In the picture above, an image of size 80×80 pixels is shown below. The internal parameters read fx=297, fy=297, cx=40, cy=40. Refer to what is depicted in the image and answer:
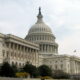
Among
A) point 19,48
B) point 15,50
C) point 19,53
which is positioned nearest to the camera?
point 15,50

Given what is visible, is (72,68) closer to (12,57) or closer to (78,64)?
(78,64)

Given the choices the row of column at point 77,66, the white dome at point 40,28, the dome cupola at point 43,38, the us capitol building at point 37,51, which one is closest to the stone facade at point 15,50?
the us capitol building at point 37,51

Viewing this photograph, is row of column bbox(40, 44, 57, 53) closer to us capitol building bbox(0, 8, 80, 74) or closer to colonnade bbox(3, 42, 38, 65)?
us capitol building bbox(0, 8, 80, 74)

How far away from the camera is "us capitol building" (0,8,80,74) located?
111500mm

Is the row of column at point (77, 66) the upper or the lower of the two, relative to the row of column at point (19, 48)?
lower

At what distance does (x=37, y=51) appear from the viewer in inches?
5285

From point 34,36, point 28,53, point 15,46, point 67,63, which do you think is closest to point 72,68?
point 67,63

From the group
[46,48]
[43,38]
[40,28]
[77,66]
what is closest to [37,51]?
[46,48]

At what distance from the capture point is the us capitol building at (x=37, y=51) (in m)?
112

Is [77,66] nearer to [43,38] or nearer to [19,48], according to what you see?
[43,38]

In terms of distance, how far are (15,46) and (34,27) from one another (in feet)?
185

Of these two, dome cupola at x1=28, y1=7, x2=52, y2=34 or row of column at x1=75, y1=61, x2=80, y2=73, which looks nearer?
row of column at x1=75, y1=61, x2=80, y2=73

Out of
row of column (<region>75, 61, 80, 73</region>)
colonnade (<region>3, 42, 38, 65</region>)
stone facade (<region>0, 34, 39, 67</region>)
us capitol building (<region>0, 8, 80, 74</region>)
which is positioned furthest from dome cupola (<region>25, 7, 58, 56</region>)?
stone facade (<region>0, 34, 39, 67</region>)

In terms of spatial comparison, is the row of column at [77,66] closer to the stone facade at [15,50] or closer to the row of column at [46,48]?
the row of column at [46,48]
